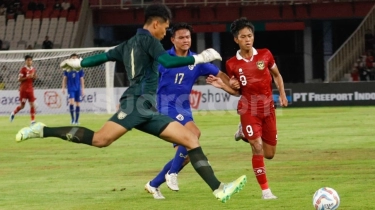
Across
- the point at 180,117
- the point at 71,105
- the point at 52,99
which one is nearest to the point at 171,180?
the point at 180,117

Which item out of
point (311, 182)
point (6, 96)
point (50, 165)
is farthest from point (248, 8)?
point (311, 182)

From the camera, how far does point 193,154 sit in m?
10.2

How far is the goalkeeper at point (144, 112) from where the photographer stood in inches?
399

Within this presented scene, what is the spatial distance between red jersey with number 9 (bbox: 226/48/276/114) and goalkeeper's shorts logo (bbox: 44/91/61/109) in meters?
24.8

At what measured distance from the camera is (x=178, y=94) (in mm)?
12680

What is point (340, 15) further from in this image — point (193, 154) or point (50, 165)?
point (193, 154)

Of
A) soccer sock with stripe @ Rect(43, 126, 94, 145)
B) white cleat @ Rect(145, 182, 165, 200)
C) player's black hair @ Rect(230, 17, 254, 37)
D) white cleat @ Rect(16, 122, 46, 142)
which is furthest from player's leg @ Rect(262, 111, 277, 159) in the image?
white cleat @ Rect(16, 122, 46, 142)

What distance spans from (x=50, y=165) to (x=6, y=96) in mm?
20063

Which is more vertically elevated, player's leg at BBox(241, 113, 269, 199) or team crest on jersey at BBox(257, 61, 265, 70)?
team crest on jersey at BBox(257, 61, 265, 70)

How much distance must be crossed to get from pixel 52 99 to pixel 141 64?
2674 cm

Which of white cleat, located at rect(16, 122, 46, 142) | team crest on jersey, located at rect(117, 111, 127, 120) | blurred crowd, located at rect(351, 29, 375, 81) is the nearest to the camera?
team crest on jersey, located at rect(117, 111, 127, 120)

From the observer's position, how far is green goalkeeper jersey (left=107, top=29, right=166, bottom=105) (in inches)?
405

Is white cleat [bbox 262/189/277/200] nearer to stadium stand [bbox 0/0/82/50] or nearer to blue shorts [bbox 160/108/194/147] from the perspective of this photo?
blue shorts [bbox 160/108/194/147]

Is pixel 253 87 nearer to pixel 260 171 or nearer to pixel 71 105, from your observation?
pixel 260 171
